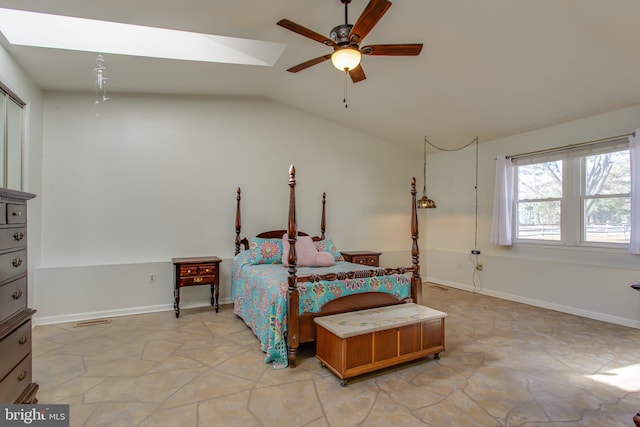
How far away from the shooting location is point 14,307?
1.94 metres

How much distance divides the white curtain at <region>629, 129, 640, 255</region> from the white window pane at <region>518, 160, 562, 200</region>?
2.82ft

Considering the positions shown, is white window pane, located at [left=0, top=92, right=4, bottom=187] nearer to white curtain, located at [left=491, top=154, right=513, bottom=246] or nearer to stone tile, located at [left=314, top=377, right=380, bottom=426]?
stone tile, located at [left=314, top=377, right=380, bottom=426]

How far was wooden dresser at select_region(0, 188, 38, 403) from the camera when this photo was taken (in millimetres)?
1785

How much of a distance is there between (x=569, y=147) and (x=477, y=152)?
140 cm

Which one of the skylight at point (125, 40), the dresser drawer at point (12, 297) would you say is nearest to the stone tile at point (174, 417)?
the dresser drawer at point (12, 297)

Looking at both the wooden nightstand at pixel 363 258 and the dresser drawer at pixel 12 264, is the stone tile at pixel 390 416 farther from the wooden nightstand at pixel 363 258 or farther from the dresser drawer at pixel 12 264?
the wooden nightstand at pixel 363 258

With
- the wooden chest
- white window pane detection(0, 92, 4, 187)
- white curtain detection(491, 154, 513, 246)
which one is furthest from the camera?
white curtain detection(491, 154, 513, 246)

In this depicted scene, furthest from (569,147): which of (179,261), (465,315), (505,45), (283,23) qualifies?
(179,261)

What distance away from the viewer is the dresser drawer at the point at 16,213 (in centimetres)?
186

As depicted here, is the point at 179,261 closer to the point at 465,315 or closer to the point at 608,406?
the point at 465,315

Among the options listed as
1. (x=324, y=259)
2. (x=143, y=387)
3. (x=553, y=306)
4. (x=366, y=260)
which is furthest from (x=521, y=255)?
(x=143, y=387)

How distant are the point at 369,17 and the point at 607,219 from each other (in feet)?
13.0

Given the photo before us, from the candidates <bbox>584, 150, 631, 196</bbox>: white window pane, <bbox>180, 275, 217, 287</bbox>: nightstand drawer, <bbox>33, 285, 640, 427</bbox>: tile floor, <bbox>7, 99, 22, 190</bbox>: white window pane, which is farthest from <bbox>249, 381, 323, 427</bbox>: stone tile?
<bbox>584, 150, 631, 196</bbox>: white window pane

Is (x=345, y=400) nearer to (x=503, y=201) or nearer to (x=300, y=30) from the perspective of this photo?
(x=300, y=30)
